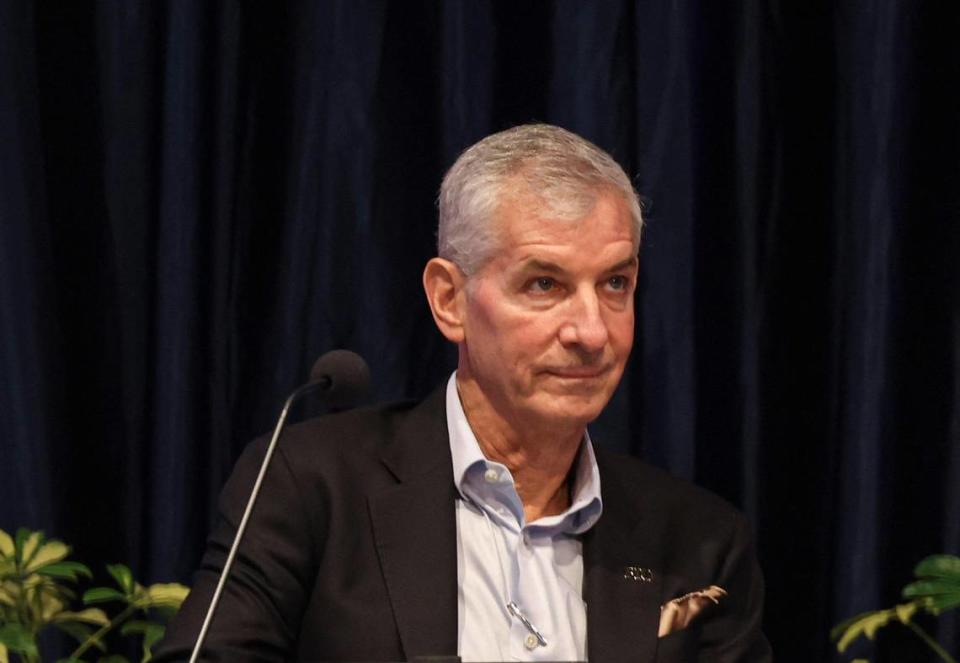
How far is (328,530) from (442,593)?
196 mm

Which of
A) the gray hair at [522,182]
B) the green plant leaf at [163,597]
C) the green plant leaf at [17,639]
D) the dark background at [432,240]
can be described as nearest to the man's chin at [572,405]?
A: the gray hair at [522,182]

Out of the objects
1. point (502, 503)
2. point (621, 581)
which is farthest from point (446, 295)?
point (621, 581)

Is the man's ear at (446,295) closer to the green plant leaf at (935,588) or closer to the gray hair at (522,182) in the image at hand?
the gray hair at (522,182)

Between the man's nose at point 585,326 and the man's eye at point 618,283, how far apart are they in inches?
2.8

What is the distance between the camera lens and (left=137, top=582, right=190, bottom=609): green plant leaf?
2512 millimetres

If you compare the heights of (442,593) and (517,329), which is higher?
(517,329)

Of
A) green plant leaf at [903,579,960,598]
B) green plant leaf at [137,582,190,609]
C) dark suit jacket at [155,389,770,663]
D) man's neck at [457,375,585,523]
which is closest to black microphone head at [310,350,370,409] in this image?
dark suit jacket at [155,389,770,663]

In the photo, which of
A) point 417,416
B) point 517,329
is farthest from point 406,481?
point 517,329

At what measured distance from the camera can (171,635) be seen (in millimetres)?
1979

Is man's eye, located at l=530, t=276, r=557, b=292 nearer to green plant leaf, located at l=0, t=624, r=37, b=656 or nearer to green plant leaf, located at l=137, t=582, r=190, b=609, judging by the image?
green plant leaf, located at l=137, t=582, r=190, b=609

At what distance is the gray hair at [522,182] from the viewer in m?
2.19

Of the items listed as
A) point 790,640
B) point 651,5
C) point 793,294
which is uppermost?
point 651,5

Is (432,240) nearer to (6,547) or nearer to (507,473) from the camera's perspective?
(507,473)

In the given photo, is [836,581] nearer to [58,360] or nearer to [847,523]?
[847,523]
